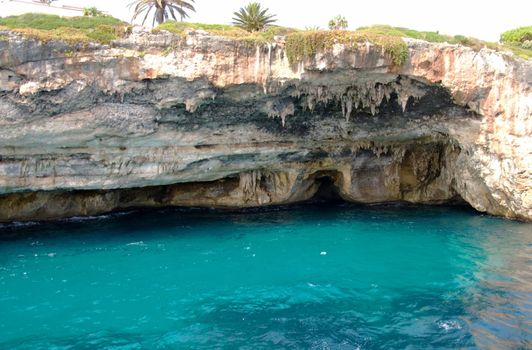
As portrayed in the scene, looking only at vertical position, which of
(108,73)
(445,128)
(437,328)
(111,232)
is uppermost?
(108,73)

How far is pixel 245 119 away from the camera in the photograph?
21.4m

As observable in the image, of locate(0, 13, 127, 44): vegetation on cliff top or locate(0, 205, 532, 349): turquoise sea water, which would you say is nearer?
locate(0, 205, 532, 349): turquoise sea water

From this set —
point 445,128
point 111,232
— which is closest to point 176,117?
point 111,232

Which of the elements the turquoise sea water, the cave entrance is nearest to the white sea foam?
the turquoise sea water

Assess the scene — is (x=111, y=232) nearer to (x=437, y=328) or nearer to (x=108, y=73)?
(x=108, y=73)

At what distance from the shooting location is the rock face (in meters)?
17.8

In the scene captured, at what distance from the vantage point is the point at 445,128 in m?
21.9

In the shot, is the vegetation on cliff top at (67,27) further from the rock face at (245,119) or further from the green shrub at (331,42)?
the green shrub at (331,42)

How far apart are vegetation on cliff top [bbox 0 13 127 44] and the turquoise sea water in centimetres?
891

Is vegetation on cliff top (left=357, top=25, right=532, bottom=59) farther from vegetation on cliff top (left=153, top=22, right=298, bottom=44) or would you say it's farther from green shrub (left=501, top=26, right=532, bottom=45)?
green shrub (left=501, top=26, right=532, bottom=45)

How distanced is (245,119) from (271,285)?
966 centimetres

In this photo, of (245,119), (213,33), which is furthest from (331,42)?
(245,119)

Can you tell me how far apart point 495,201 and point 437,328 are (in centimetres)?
1355

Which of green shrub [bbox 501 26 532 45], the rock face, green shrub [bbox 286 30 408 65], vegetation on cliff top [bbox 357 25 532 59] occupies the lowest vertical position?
the rock face
